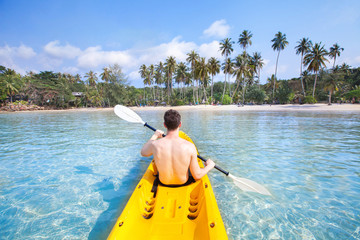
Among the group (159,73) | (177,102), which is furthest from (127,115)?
(159,73)

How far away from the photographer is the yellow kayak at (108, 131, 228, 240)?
6.08 ft

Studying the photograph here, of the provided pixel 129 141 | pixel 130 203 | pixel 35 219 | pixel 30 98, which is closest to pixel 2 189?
pixel 35 219

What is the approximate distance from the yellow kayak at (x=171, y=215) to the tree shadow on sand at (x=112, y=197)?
959 mm

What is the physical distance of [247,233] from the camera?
279 cm

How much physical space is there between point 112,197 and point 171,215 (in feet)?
6.61

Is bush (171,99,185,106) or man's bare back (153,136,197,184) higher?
bush (171,99,185,106)

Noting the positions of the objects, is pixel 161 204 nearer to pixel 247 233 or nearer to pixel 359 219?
pixel 247 233

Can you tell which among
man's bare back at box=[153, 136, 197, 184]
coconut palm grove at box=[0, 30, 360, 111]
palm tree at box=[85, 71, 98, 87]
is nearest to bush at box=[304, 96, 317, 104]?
coconut palm grove at box=[0, 30, 360, 111]

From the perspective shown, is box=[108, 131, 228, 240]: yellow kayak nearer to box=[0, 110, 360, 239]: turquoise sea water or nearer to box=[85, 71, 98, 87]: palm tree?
box=[0, 110, 360, 239]: turquoise sea water

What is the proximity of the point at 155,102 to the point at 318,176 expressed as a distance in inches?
2088

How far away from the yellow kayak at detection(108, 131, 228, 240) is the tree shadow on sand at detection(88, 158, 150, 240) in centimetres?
96

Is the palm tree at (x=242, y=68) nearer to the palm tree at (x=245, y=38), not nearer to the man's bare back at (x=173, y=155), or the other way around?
the palm tree at (x=245, y=38)

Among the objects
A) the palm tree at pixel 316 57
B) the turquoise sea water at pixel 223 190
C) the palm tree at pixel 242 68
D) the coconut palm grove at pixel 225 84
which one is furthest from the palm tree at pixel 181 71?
the turquoise sea water at pixel 223 190

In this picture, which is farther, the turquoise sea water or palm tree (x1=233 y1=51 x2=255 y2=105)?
palm tree (x1=233 y1=51 x2=255 y2=105)
